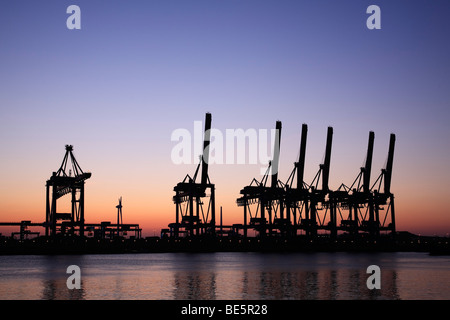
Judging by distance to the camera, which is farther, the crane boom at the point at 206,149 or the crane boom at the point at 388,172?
the crane boom at the point at 388,172

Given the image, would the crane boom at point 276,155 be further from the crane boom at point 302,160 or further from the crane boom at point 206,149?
the crane boom at point 206,149

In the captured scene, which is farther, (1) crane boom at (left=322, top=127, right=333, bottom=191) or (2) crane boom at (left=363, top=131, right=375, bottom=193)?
(2) crane boom at (left=363, top=131, right=375, bottom=193)

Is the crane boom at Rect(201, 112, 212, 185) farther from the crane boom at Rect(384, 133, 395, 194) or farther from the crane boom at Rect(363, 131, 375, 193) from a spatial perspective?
the crane boom at Rect(384, 133, 395, 194)

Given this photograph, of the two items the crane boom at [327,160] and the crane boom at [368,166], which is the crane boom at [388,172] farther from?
the crane boom at [327,160]

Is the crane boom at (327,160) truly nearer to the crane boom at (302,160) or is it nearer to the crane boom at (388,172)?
the crane boom at (302,160)

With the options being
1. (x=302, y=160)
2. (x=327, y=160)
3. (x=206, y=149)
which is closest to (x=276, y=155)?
(x=302, y=160)

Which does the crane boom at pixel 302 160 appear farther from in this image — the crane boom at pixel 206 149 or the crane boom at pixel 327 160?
the crane boom at pixel 206 149

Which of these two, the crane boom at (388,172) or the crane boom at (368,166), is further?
the crane boom at (388,172)

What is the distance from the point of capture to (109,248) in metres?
115

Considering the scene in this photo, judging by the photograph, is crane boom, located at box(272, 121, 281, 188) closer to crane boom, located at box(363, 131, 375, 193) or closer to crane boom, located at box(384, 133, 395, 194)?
crane boom, located at box(363, 131, 375, 193)

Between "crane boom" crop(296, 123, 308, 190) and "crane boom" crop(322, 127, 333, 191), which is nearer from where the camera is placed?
"crane boom" crop(296, 123, 308, 190)

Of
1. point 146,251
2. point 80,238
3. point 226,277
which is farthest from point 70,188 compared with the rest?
point 226,277

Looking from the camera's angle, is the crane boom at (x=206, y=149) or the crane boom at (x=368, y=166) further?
the crane boom at (x=368, y=166)

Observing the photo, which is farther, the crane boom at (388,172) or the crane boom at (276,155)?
the crane boom at (388,172)
